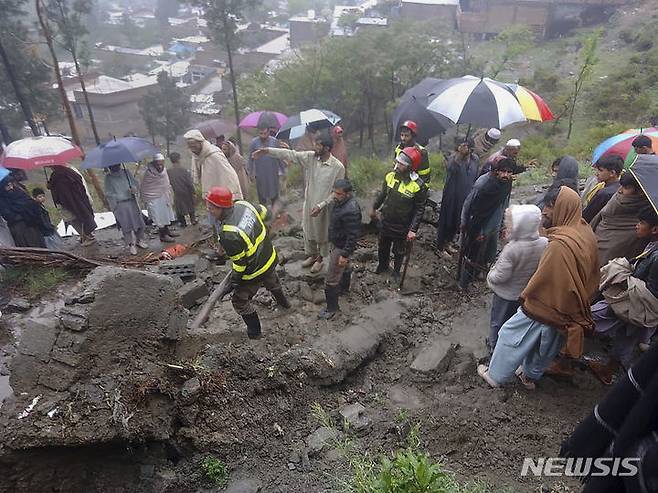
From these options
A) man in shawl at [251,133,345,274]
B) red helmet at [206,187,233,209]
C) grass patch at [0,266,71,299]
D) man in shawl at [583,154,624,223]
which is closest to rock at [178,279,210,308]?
man in shawl at [251,133,345,274]

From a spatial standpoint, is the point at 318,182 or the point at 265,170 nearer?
the point at 318,182

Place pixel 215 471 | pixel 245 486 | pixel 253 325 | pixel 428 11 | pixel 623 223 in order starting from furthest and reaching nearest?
pixel 428 11
pixel 253 325
pixel 623 223
pixel 215 471
pixel 245 486

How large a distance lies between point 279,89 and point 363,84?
198 inches

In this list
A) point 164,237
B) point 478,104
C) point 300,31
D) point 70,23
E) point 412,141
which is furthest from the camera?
point 300,31

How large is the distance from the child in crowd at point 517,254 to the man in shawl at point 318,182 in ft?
6.56

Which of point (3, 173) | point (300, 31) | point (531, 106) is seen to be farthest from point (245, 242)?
point (300, 31)

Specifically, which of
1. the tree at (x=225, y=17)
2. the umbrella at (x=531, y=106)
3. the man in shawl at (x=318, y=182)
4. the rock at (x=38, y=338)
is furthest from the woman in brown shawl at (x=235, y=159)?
the tree at (x=225, y=17)

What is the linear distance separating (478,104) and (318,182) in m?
2.37

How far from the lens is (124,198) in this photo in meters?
6.64

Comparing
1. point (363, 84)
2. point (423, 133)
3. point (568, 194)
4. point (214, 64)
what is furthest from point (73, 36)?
point (214, 64)

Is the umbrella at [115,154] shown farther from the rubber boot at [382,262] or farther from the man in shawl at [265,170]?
the rubber boot at [382,262]

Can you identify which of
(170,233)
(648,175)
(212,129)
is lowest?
(170,233)

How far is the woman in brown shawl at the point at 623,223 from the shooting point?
3.62m

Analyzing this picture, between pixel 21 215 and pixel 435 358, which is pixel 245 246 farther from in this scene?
pixel 21 215
